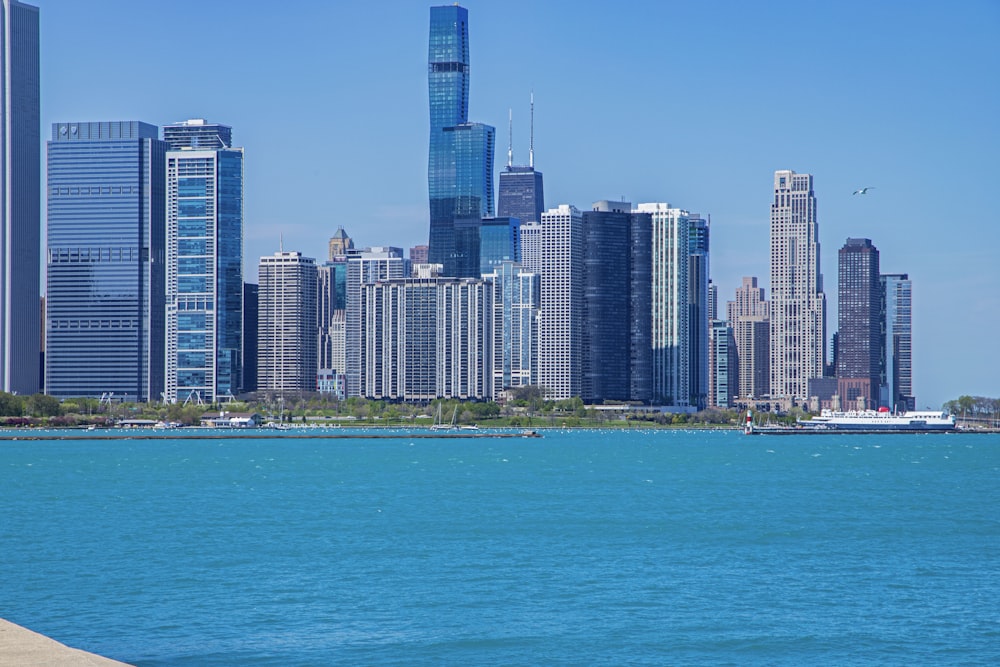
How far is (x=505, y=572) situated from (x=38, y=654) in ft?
90.7

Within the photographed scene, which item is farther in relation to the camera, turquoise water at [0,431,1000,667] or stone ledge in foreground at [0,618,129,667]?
turquoise water at [0,431,1000,667]

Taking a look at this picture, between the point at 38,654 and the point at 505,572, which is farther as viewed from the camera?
the point at 505,572

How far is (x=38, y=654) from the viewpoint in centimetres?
3119

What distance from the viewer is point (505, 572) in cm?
5659

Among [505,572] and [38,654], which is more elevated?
[38,654]

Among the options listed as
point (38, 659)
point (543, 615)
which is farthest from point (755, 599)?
point (38, 659)

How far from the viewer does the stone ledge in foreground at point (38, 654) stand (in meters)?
30.1

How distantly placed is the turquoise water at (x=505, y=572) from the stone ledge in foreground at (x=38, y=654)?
211 inches

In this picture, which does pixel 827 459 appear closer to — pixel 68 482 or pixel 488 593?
pixel 68 482

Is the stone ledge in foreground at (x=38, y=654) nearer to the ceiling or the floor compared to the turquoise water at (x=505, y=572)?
nearer to the ceiling

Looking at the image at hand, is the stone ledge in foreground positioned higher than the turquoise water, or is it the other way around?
the stone ledge in foreground

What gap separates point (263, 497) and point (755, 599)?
5563 centimetres

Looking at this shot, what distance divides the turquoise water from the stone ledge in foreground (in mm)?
5366

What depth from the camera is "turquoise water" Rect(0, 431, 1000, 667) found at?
41.9 meters
